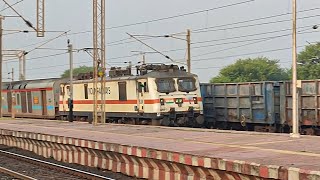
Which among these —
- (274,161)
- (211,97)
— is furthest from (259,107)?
(274,161)

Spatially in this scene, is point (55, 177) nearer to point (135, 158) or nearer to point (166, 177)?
point (135, 158)

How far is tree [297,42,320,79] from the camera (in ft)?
263

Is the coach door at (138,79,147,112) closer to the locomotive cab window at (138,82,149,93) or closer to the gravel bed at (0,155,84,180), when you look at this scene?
the locomotive cab window at (138,82,149,93)

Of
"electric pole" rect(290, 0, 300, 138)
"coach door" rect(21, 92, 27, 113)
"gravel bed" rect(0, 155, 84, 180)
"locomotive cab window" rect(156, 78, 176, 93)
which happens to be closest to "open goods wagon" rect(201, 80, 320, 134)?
"locomotive cab window" rect(156, 78, 176, 93)

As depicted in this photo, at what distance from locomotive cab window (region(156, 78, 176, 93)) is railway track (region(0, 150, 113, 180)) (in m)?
8.38

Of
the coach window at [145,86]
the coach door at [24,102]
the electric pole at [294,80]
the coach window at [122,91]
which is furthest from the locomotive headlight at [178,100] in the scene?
the coach door at [24,102]

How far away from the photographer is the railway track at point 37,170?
15.3 m

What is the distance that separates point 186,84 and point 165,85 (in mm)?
1400

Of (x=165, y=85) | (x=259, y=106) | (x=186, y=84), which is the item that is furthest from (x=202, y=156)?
(x=186, y=84)

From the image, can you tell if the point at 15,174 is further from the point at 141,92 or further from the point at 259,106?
the point at 259,106

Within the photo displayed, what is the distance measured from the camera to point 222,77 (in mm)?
100000

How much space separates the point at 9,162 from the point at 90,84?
11439 millimetres

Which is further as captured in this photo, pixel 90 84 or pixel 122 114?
pixel 90 84

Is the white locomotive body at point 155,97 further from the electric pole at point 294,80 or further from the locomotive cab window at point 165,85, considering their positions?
the electric pole at point 294,80
